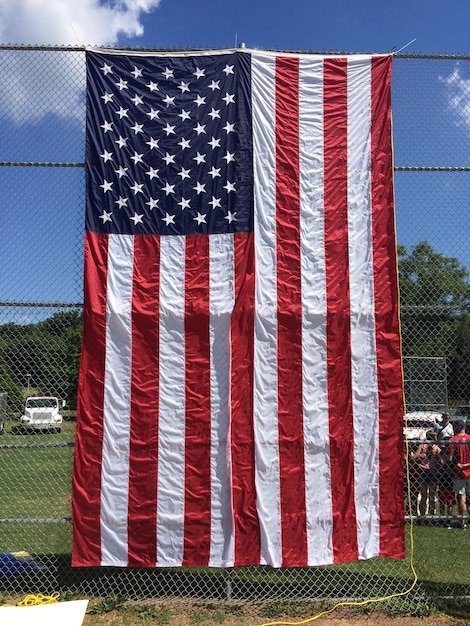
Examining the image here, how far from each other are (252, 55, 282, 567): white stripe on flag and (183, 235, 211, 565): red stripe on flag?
462mm

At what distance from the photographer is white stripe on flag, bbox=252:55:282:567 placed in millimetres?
5336

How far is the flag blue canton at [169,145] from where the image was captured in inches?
220

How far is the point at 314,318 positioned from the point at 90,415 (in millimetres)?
2248

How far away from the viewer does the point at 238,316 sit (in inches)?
215

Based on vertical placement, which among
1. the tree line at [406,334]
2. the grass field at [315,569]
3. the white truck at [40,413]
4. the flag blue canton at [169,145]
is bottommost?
the grass field at [315,569]

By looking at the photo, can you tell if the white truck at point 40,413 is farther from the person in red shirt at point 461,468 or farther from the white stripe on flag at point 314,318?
the person in red shirt at point 461,468

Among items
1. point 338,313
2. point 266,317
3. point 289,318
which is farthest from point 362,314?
point 266,317

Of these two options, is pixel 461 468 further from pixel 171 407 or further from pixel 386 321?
pixel 171 407

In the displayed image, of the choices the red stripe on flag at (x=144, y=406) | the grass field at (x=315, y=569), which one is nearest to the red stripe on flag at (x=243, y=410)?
the grass field at (x=315, y=569)

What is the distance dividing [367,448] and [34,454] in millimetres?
13358

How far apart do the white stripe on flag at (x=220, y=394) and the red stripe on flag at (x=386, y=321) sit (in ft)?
4.61

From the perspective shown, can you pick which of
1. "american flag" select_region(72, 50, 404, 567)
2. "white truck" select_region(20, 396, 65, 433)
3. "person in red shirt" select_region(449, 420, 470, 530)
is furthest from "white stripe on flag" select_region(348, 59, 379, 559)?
"person in red shirt" select_region(449, 420, 470, 530)

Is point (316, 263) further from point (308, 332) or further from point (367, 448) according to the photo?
point (367, 448)

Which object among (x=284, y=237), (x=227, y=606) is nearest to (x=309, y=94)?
(x=284, y=237)
